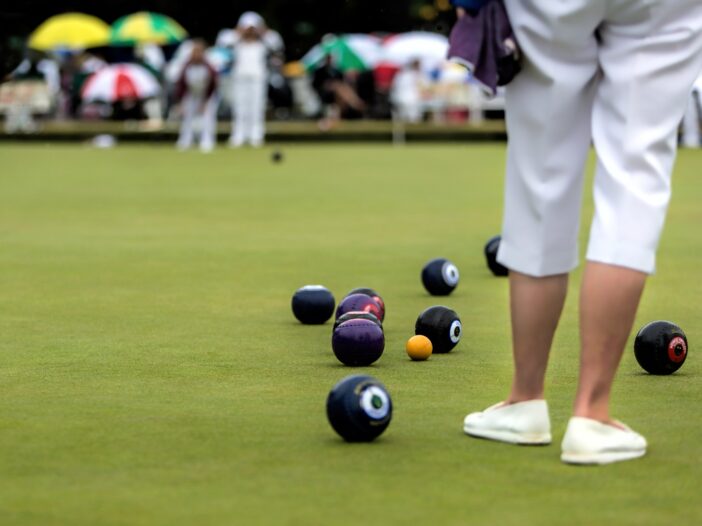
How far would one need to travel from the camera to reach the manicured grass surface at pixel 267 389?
322cm

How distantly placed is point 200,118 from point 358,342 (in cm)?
2080

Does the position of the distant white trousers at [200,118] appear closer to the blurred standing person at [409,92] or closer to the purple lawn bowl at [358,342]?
the blurred standing person at [409,92]

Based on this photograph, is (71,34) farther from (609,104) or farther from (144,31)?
(609,104)

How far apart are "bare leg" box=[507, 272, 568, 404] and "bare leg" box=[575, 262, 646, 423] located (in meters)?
0.13

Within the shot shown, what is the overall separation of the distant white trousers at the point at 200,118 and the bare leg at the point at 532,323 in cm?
2093

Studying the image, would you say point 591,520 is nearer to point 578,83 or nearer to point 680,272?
point 578,83

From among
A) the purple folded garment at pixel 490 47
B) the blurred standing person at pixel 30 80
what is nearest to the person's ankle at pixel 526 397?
the purple folded garment at pixel 490 47

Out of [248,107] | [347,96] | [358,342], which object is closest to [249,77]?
[248,107]

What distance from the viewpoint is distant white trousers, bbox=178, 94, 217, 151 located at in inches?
976

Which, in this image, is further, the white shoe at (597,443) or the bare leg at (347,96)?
the bare leg at (347,96)

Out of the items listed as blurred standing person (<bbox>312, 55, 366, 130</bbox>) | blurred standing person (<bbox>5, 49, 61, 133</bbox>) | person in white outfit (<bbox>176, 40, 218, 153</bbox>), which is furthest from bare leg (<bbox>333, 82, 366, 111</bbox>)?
person in white outfit (<bbox>176, 40, 218, 153</bbox>)

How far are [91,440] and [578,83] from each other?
1.45 metres

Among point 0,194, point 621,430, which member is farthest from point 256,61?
point 621,430

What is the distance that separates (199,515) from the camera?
3.10 m
